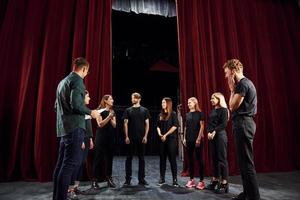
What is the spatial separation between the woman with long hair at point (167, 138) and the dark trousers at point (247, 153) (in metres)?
1.41

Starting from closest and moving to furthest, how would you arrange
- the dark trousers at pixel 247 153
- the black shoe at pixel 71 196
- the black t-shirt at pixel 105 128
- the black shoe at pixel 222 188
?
the dark trousers at pixel 247 153 < the black shoe at pixel 71 196 < the black shoe at pixel 222 188 < the black t-shirt at pixel 105 128

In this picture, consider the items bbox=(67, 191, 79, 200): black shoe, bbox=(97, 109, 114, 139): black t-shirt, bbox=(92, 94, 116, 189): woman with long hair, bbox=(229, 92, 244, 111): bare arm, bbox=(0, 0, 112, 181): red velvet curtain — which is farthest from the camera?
bbox=(0, 0, 112, 181): red velvet curtain

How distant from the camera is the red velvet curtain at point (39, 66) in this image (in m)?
3.97

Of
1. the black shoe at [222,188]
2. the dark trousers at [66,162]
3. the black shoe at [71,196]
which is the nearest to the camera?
the dark trousers at [66,162]

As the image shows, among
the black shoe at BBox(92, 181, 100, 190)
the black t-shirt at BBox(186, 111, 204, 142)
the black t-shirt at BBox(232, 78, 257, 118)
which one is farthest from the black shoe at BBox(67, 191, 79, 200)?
the black t-shirt at BBox(232, 78, 257, 118)

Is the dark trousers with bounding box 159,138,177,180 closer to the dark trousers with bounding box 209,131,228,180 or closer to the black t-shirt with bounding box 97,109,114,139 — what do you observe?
the dark trousers with bounding box 209,131,228,180

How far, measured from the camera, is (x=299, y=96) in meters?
5.52

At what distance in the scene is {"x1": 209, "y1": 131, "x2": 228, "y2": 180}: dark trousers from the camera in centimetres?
319

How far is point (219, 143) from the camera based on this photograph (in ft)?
10.8

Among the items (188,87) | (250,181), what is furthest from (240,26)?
(250,181)

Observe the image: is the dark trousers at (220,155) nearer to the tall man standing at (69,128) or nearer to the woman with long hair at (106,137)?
the woman with long hair at (106,137)

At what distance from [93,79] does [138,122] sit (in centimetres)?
122

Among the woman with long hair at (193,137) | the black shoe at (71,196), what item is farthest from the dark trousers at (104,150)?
the woman with long hair at (193,137)

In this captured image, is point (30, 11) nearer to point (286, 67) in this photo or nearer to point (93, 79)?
point (93, 79)
